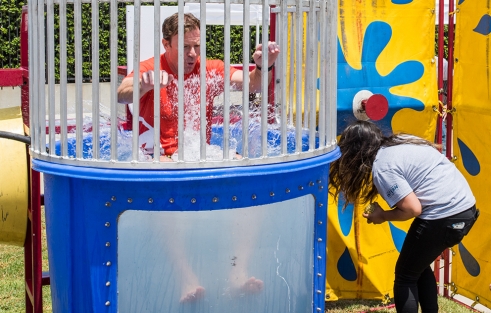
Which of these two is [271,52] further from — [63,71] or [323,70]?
[63,71]

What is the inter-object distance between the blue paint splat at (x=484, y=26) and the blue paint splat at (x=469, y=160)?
2.07 ft

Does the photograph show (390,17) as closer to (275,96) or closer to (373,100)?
(373,100)

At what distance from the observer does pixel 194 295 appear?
2.58 meters

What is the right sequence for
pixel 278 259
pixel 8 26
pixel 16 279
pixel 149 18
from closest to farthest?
pixel 278 259 → pixel 16 279 → pixel 149 18 → pixel 8 26

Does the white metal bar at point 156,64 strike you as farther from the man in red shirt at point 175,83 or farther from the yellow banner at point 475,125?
the yellow banner at point 475,125

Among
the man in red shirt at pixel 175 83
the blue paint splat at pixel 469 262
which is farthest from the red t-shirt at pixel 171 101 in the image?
the blue paint splat at pixel 469 262

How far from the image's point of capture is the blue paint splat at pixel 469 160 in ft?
13.4

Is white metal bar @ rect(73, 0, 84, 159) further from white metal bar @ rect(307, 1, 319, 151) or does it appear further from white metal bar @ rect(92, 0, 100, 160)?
white metal bar @ rect(307, 1, 319, 151)

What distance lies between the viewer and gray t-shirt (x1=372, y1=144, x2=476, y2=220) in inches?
127

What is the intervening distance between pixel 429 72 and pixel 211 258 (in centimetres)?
209

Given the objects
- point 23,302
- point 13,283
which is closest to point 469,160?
point 23,302

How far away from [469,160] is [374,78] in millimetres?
752

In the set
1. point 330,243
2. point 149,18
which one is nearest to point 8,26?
point 149,18

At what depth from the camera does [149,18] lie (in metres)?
6.96
